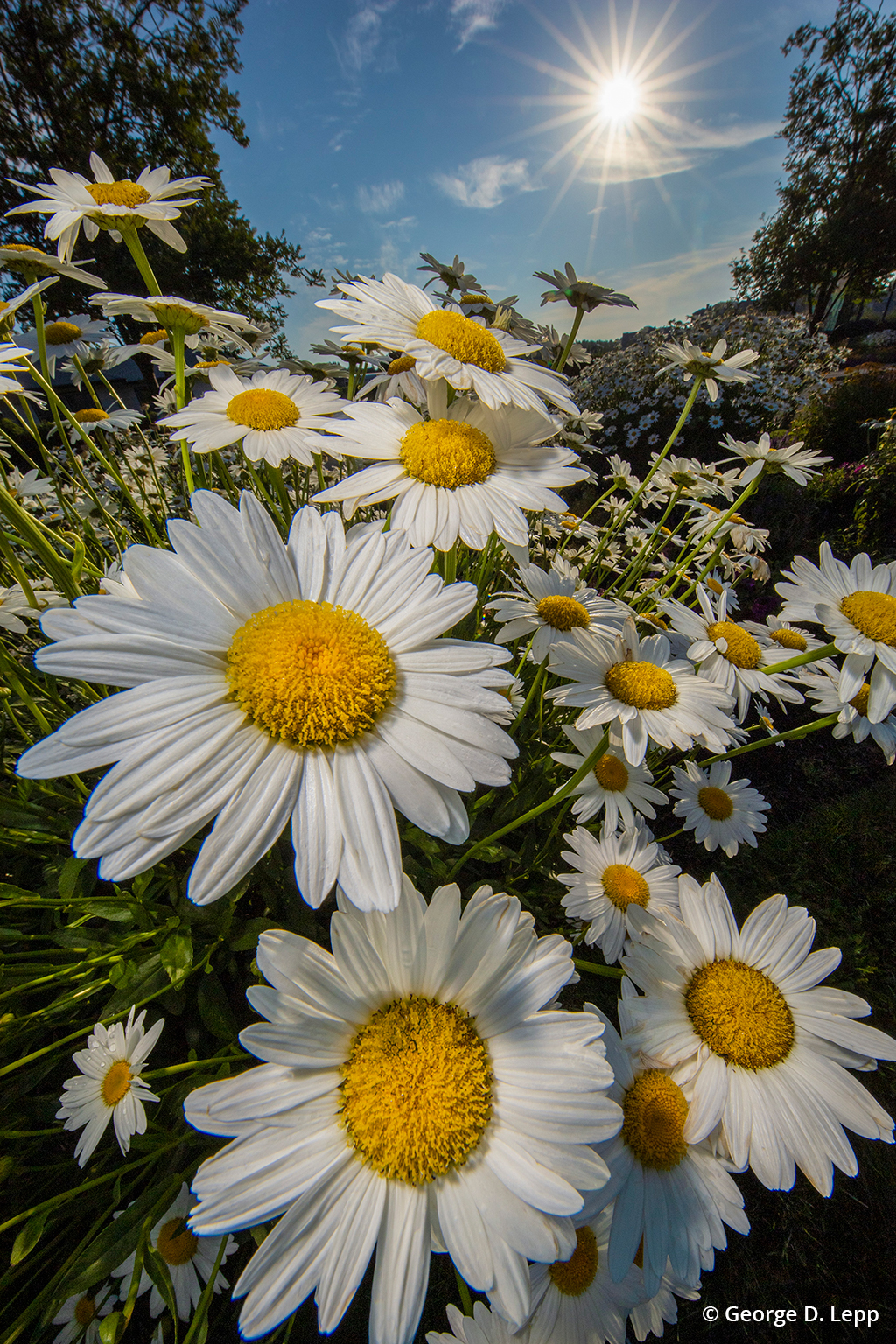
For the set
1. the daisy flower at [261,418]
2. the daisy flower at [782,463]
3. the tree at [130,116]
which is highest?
the tree at [130,116]

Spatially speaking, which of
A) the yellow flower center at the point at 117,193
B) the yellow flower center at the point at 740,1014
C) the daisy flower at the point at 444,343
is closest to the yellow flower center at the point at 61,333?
the yellow flower center at the point at 117,193

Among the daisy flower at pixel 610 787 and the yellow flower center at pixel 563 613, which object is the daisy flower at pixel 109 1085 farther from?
the yellow flower center at pixel 563 613

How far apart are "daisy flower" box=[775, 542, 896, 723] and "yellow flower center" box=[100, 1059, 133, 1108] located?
1872 mm

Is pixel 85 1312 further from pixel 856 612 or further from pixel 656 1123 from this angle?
pixel 856 612

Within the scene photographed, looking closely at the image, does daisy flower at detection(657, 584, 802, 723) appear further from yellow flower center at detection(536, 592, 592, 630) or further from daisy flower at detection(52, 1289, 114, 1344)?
daisy flower at detection(52, 1289, 114, 1344)

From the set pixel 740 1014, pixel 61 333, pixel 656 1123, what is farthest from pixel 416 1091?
pixel 61 333

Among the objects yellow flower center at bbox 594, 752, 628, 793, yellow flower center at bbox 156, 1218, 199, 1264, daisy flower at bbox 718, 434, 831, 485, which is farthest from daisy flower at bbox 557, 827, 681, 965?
daisy flower at bbox 718, 434, 831, 485

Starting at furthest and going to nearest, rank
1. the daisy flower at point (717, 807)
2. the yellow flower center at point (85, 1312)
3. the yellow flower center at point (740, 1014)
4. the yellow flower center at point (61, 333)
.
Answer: the yellow flower center at point (61, 333), the daisy flower at point (717, 807), the yellow flower center at point (85, 1312), the yellow flower center at point (740, 1014)

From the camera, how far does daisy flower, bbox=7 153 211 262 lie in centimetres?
145

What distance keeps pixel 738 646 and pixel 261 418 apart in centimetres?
163

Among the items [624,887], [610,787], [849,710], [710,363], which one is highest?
[710,363]

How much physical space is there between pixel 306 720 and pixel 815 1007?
46.5 inches

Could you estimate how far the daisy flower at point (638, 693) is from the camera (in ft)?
4.82

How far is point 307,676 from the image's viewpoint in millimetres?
837
